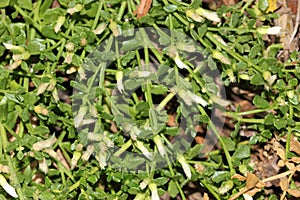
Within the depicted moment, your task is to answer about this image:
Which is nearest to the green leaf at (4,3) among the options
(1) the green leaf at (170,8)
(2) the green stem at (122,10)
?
(2) the green stem at (122,10)

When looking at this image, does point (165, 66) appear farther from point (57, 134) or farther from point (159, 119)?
point (57, 134)

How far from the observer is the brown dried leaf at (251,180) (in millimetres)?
1537

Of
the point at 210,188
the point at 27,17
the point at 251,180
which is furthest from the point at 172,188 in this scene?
the point at 27,17

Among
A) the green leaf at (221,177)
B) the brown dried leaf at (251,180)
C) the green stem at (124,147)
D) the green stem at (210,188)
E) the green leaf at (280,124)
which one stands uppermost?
the green leaf at (280,124)

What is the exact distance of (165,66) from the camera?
161 centimetres

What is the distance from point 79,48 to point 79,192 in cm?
39

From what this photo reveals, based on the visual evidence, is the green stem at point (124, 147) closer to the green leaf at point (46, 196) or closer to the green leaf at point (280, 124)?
the green leaf at point (46, 196)

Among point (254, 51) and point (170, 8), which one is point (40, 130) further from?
point (254, 51)

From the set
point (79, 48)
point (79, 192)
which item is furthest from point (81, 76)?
point (79, 192)

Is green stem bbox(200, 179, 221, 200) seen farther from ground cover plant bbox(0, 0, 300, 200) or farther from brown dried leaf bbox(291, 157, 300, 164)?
brown dried leaf bbox(291, 157, 300, 164)

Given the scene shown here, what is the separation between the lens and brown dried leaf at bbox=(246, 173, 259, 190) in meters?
1.54

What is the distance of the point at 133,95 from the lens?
1677 millimetres

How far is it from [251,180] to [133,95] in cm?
37

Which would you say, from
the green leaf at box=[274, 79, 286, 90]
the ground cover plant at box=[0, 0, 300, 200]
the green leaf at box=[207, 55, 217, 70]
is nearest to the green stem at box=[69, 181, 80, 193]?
the ground cover plant at box=[0, 0, 300, 200]
